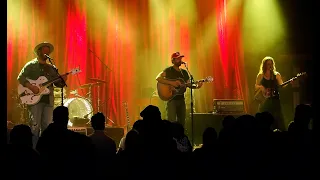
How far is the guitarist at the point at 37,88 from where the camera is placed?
9227 millimetres

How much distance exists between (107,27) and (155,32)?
4.81 feet

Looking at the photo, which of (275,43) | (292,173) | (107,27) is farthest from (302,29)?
(292,173)

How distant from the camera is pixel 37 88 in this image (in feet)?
30.8

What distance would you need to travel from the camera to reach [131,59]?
14094 millimetres

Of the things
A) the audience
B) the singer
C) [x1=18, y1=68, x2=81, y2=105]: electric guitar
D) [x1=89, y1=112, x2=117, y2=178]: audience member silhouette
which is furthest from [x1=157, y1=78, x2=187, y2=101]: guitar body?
the audience

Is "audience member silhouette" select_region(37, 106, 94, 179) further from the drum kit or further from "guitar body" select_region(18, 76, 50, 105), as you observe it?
the drum kit

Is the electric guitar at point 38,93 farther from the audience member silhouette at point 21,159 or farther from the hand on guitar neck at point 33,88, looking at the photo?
the audience member silhouette at point 21,159

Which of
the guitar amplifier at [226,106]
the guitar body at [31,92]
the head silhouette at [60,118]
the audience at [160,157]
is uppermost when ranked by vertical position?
the guitar body at [31,92]

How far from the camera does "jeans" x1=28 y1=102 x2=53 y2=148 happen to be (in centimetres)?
919

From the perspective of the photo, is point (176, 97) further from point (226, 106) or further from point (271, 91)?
point (271, 91)

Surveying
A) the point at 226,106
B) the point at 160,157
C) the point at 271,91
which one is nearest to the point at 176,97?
the point at 226,106

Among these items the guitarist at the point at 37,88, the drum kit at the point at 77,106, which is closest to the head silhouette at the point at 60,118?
the guitarist at the point at 37,88

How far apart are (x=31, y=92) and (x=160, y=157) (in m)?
5.82

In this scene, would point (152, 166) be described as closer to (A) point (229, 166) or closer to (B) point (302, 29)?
(A) point (229, 166)
